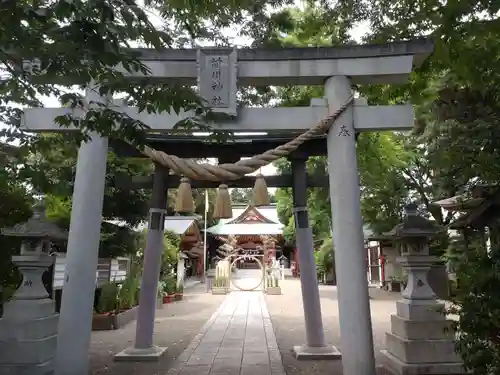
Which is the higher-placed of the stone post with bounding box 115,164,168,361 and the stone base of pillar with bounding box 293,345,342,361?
the stone post with bounding box 115,164,168,361

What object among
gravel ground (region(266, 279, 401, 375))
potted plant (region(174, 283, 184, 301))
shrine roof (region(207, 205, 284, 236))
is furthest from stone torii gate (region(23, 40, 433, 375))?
shrine roof (region(207, 205, 284, 236))

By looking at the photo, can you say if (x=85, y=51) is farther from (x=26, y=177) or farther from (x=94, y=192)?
(x=94, y=192)

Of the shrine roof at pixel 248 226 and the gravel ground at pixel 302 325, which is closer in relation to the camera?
the gravel ground at pixel 302 325

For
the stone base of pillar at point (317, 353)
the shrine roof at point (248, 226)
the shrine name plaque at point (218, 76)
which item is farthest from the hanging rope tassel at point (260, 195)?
the shrine roof at point (248, 226)

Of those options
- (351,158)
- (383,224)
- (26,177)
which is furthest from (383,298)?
(26,177)

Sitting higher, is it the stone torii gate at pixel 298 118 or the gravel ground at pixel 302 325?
the stone torii gate at pixel 298 118

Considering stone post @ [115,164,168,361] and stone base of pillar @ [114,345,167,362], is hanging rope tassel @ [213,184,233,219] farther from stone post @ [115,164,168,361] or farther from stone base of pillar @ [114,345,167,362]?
stone base of pillar @ [114,345,167,362]

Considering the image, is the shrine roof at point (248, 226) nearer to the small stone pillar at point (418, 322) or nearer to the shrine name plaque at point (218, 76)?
the small stone pillar at point (418, 322)

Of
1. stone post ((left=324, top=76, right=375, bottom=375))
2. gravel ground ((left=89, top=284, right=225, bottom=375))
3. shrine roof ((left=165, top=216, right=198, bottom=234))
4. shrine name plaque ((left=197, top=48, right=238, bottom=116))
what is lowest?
gravel ground ((left=89, top=284, right=225, bottom=375))

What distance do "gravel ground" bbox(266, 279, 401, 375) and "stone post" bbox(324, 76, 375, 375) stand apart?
67.1 inches

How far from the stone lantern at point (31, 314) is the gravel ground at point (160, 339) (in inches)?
35.9

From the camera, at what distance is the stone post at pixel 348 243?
431 cm

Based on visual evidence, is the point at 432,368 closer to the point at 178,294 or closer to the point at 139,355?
the point at 139,355

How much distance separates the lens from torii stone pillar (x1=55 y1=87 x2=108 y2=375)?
13.9ft
